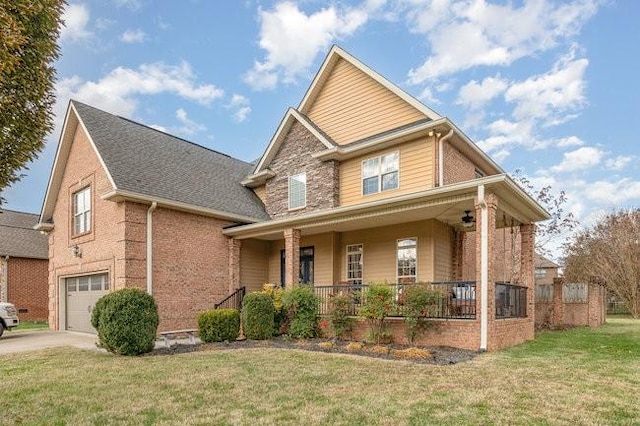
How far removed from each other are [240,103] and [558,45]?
13947 millimetres

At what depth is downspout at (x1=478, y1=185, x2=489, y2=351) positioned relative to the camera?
974 cm

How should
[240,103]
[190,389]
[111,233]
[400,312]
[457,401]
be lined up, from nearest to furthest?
[457,401], [190,389], [400,312], [111,233], [240,103]

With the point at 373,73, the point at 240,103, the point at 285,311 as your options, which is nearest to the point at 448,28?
the point at 373,73

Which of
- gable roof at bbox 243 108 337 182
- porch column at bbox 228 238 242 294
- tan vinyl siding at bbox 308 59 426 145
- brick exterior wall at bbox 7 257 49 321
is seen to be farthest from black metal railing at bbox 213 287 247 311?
brick exterior wall at bbox 7 257 49 321

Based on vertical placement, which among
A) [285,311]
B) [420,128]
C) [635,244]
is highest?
[420,128]

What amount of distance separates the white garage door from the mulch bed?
4.75 m

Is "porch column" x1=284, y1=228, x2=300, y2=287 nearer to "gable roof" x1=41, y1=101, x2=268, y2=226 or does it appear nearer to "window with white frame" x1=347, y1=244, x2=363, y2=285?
"window with white frame" x1=347, y1=244, x2=363, y2=285

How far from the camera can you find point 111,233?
13781 mm

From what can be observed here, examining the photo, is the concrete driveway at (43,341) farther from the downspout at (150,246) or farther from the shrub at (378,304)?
the shrub at (378,304)

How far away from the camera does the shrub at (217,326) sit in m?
12.1

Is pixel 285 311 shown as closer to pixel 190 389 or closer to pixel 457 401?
pixel 190 389

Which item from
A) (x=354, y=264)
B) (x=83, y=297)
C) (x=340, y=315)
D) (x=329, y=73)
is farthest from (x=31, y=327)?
(x=329, y=73)

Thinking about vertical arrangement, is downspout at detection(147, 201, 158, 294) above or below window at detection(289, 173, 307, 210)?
below

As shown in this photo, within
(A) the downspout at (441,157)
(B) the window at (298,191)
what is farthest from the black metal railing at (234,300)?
(A) the downspout at (441,157)
